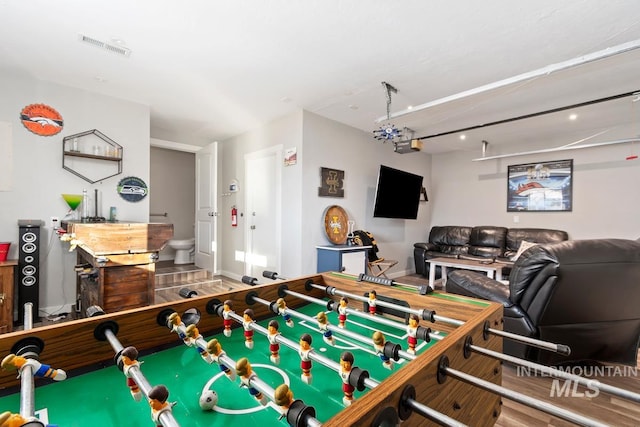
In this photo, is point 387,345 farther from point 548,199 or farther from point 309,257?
point 548,199

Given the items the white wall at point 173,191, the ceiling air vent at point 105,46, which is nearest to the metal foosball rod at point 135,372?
the ceiling air vent at point 105,46

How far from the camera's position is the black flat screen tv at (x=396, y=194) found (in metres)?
4.78

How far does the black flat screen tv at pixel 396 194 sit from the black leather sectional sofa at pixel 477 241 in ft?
3.04

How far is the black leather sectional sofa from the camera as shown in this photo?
5031 millimetres

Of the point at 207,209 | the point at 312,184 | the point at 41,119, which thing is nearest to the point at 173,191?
the point at 207,209

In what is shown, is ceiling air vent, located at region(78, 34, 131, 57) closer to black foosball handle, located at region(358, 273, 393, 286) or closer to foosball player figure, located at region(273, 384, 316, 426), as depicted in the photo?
black foosball handle, located at region(358, 273, 393, 286)

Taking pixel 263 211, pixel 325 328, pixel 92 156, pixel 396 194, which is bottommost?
pixel 325 328

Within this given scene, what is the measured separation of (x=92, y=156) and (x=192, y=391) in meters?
3.70

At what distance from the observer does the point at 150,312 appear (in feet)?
3.22

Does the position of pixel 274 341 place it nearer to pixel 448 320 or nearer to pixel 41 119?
pixel 448 320

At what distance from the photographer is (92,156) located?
3396 millimetres

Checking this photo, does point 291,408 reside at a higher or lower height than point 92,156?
lower

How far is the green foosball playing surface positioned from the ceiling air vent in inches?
107

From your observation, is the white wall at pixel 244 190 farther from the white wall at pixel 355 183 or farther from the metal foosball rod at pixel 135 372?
the metal foosball rod at pixel 135 372
